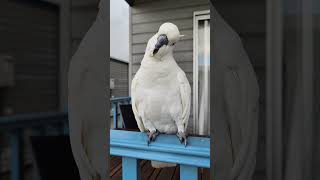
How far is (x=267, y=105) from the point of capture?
0.49m

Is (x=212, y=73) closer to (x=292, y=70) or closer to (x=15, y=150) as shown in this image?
(x=292, y=70)

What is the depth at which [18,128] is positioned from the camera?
21.1 inches

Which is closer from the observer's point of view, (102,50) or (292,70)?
(292,70)

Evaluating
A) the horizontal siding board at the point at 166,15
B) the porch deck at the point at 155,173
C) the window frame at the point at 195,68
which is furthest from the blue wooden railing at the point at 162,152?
the horizontal siding board at the point at 166,15

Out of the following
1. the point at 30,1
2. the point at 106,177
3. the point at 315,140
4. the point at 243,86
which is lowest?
the point at 106,177

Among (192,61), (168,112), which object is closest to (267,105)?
(168,112)

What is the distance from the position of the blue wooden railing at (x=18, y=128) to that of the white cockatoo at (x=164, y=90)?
0.80 metres

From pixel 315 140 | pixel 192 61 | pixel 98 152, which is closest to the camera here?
pixel 315 140

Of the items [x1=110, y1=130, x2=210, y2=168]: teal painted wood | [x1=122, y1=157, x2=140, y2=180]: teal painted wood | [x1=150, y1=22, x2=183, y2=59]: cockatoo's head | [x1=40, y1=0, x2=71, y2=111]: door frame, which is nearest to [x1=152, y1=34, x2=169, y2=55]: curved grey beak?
[x1=150, y1=22, x2=183, y2=59]: cockatoo's head

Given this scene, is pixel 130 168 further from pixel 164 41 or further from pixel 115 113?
pixel 115 113

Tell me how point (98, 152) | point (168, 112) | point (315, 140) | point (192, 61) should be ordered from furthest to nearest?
point (192, 61)
point (168, 112)
point (98, 152)
point (315, 140)

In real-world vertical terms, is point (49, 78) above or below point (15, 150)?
above

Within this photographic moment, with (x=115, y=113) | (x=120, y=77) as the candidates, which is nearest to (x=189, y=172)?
(x=115, y=113)

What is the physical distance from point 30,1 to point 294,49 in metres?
0.61
